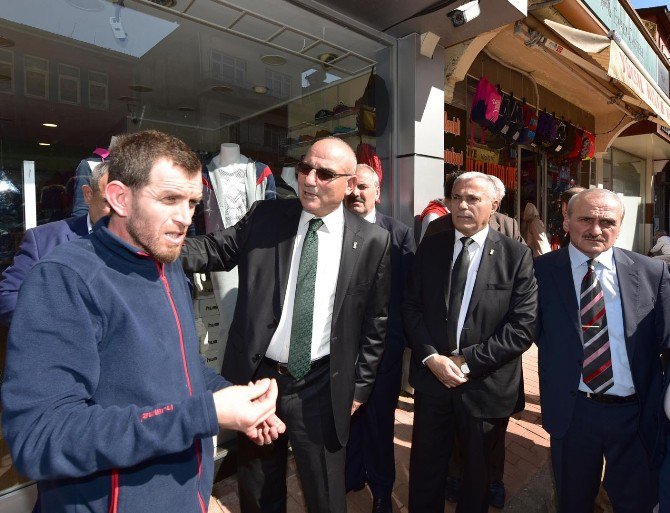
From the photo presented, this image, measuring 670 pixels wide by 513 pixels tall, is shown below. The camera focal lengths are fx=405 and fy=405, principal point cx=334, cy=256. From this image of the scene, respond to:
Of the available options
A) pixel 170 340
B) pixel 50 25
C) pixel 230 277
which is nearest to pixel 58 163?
pixel 50 25

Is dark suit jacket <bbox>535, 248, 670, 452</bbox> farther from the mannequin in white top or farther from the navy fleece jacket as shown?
the mannequin in white top

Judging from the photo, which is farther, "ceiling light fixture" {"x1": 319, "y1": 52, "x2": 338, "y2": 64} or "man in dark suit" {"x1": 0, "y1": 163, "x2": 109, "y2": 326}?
"ceiling light fixture" {"x1": 319, "y1": 52, "x2": 338, "y2": 64}

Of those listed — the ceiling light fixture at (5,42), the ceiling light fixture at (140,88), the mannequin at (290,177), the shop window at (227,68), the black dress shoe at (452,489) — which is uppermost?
the shop window at (227,68)

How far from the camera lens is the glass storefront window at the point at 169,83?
2.80m

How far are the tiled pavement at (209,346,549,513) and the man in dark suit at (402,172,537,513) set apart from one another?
545 millimetres

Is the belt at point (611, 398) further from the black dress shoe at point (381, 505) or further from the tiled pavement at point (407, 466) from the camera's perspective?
the black dress shoe at point (381, 505)

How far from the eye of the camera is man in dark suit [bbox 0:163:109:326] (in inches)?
84.0

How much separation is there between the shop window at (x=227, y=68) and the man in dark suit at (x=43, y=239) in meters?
2.57

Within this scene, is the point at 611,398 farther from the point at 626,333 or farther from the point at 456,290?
the point at 456,290

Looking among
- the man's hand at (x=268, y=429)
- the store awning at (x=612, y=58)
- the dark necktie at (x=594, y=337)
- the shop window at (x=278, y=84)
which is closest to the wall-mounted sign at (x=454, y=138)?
the store awning at (x=612, y=58)

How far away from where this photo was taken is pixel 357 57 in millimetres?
4574

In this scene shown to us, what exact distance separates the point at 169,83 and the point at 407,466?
4.30 m

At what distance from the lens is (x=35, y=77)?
3006 mm

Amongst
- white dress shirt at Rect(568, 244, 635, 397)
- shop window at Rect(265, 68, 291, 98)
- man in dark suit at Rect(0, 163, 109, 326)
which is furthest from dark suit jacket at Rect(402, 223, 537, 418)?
shop window at Rect(265, 68, 291, 98)
